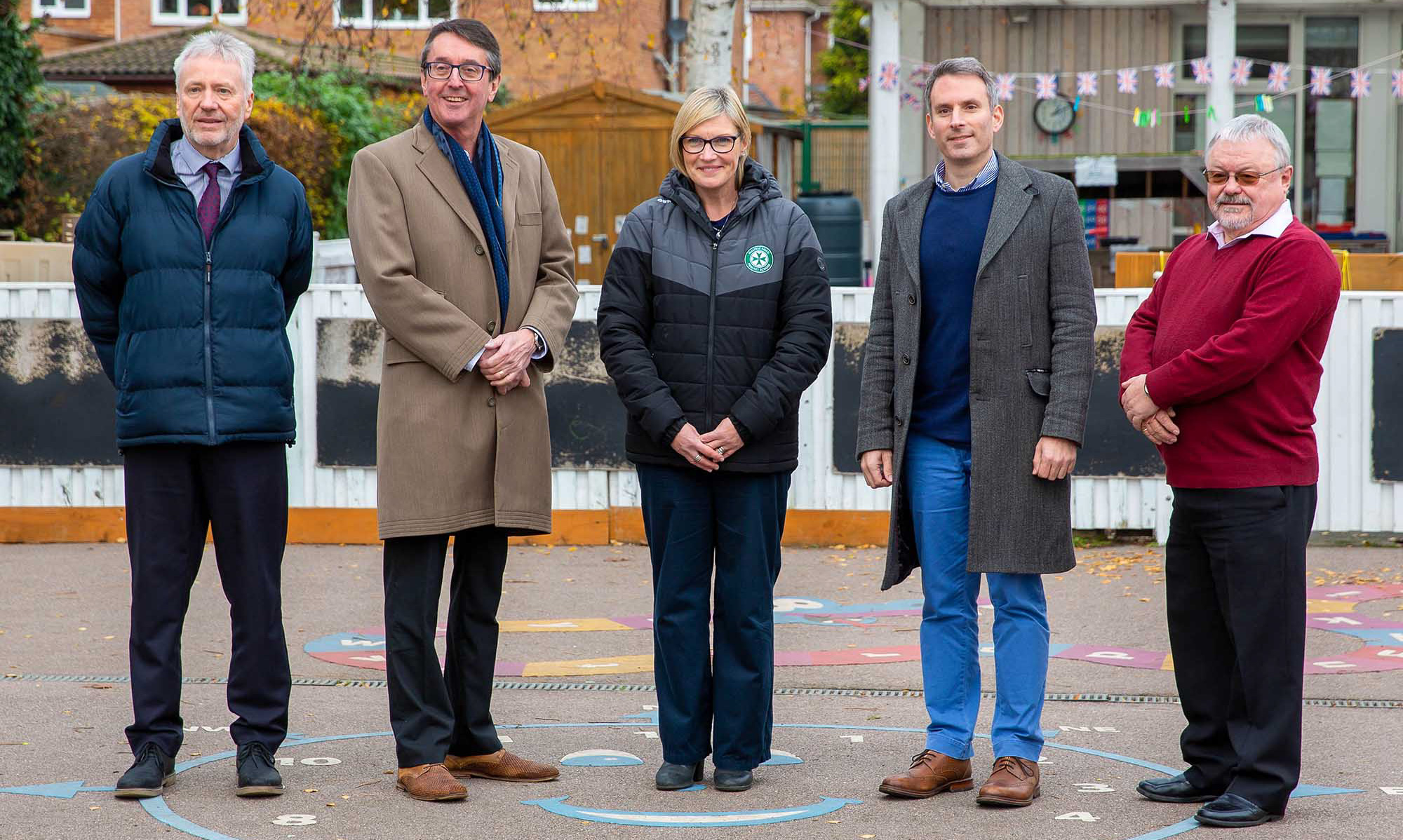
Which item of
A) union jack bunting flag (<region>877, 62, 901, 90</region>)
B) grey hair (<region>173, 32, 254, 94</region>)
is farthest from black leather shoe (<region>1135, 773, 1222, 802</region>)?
union jack bunting flag (<region>877, 62, 901, 90</region>)

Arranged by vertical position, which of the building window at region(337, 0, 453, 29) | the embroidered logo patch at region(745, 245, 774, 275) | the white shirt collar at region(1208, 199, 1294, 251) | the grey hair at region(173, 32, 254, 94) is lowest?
the embroidered logo patch at region(745, 245, 774, 275)

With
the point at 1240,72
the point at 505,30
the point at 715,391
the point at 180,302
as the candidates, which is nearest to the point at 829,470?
the point at 715,391

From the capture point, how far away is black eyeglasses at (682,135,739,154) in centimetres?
520

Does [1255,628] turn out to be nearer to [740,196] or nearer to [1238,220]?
[1238,220]

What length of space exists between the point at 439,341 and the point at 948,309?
4.85ft

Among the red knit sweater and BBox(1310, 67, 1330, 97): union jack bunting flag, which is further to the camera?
BBox(1310, 67, 1330, 97): union jack bunting flag

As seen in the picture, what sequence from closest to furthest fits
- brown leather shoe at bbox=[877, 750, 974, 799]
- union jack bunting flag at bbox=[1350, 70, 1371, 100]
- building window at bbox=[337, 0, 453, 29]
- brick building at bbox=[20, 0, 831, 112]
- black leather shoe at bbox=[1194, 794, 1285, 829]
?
black leather shoe at bbox=[1194, 794, 1285, 829] < brown leather shoe at bbox=[877, 750, 974, 799] < union jack bunting flag at bbox=[1350, 70, 1371, 100] < building window at bbox=[337, 0, 453, 29] < brick building at bbox=[20, 0, 831, 112]

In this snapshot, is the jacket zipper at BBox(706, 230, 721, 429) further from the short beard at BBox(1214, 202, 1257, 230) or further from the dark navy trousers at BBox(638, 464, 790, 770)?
the short beard at BBox(1214, 202, 1257, 230)

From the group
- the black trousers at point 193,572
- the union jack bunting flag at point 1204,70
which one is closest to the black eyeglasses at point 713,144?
the black trousers at point 193,572

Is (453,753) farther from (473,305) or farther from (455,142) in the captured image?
(455,142)

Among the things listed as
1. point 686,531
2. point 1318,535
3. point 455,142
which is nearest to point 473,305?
point 455,142

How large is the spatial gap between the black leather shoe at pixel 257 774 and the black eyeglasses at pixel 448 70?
6.60 ft

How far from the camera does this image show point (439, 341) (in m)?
5.13

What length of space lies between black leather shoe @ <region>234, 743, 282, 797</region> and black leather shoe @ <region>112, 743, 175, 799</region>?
0.21 meters
